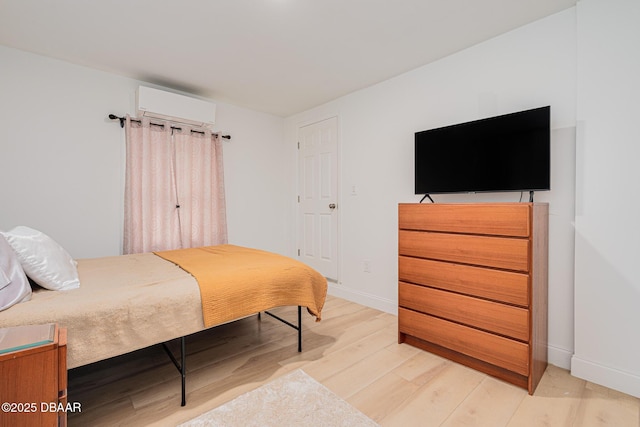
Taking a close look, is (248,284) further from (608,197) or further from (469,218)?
(608,197)

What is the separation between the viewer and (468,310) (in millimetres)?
2000

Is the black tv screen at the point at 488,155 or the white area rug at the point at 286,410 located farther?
the black tv screen at the point at 488,155

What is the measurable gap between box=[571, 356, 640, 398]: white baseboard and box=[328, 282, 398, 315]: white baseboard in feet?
4.63

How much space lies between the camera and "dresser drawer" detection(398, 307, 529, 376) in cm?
178

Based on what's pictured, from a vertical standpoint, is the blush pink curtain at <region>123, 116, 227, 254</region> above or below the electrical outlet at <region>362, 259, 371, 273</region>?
above

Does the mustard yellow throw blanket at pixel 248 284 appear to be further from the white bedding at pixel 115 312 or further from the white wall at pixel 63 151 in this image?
the white wall at pixel 63 151

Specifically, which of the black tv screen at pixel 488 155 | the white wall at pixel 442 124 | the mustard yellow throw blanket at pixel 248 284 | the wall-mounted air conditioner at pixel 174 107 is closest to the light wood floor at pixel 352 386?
the mustard yellow throw blanket at pixel 248 284

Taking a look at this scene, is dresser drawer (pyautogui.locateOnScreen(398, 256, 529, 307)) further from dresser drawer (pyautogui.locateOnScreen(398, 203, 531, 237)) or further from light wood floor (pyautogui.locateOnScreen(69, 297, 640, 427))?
light wood floor (pyautogui.locateOnScreen(69, 297, 640, 427))

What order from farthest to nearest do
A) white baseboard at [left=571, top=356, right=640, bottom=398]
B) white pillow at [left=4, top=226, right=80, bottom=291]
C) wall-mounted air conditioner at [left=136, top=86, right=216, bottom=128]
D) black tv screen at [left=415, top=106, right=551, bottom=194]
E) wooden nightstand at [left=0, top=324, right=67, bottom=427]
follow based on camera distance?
wall-mounted air conditioner at [left=136, top=86, right=216, bottom=128]
black tv screen at [left=415, top=106, right=551, bottom=194]
white baseboard at [left=571, top=356, right=640, bottom=398]
white pillow at [left=4, top=226, right=80, bottom=291]
wooden nightstand at [left=0, top=324, right=67, bottom=427]

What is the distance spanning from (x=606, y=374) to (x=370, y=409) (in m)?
1.49

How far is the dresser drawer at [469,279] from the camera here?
1790 millimetres

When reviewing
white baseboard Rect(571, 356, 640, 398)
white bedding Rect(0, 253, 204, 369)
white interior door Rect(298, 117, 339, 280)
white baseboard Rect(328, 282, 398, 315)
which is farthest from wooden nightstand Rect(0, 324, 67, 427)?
white interior door Rect(298, 117, 339, 280)

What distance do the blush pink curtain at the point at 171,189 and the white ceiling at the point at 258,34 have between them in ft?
2.08

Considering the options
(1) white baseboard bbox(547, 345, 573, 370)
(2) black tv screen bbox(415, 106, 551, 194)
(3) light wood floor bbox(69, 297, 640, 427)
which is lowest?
(3) light wood floor bbox(69, 297, 640, 427)
